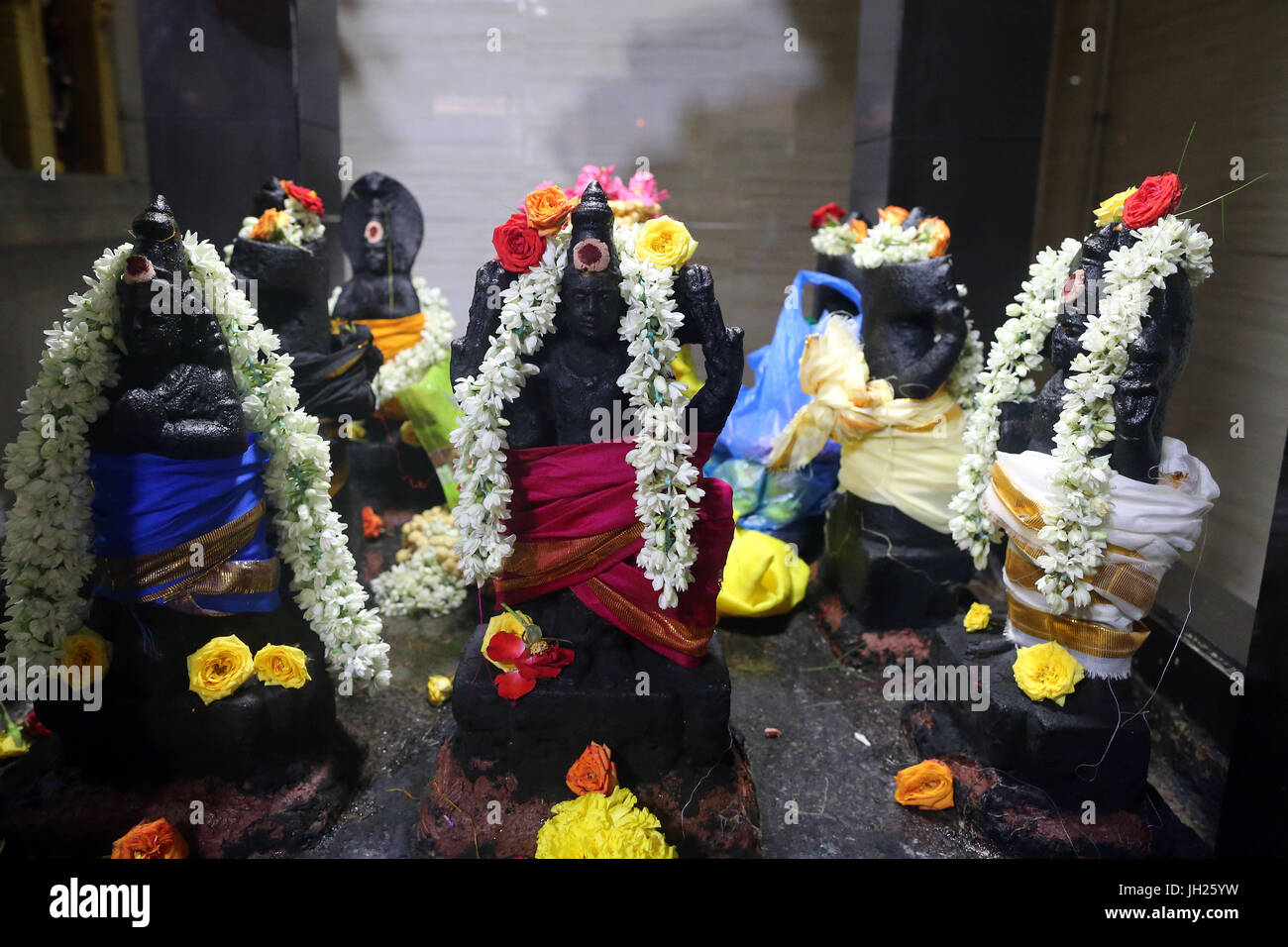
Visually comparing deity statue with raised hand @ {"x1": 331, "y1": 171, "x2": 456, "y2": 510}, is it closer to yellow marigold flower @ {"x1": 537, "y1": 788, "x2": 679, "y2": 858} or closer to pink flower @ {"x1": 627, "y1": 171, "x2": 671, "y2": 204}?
pink flower @ {"x1": 627, "y1": 171, "x2": 671, "y2": 204}

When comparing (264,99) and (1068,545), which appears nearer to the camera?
(1068,545)

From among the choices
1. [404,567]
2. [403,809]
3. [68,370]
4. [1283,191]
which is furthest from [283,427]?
[1283,191]

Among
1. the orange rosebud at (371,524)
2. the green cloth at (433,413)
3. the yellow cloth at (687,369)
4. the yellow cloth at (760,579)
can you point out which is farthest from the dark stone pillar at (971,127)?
the orange rosebud at (371,524)

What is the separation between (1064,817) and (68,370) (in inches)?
134

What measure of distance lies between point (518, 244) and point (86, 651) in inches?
73.3

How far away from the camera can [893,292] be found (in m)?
4.16

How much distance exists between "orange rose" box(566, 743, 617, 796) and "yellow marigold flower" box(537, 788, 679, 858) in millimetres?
26

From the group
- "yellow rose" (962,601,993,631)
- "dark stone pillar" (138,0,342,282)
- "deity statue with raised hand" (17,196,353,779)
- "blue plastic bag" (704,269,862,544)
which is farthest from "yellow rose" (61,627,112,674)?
"yellow rose" (962,601,993,631)

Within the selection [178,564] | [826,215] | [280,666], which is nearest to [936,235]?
[826,215]

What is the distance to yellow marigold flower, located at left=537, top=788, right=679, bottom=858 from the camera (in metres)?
2.83

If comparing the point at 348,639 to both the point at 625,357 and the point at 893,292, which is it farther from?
the point at 893,292

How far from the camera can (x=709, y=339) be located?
3.03 meters

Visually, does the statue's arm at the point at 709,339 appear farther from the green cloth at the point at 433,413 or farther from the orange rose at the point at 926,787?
the green cloth at the point at 433,413

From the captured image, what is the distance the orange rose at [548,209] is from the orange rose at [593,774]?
1603 millimetres
